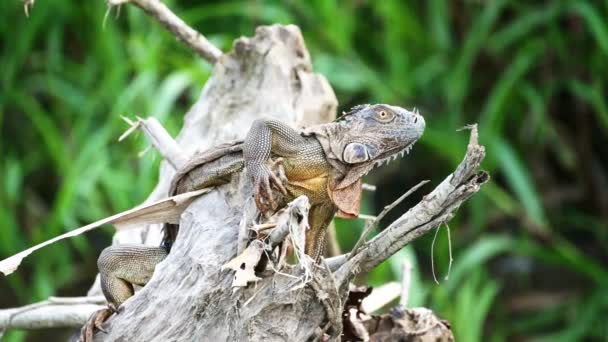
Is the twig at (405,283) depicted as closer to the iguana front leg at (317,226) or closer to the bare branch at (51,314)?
the iguana front leg at (317,226)

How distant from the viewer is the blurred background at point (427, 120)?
534cm

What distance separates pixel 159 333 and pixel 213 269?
22 cm

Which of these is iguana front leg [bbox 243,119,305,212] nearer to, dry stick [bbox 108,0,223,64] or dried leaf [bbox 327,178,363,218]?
dried leaf [bbox 327,178,363,218]

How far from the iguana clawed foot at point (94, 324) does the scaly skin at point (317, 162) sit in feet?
0.24

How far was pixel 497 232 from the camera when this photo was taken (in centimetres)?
603

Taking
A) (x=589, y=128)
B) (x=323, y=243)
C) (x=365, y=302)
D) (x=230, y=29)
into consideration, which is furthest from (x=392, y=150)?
(x=589, y=128)

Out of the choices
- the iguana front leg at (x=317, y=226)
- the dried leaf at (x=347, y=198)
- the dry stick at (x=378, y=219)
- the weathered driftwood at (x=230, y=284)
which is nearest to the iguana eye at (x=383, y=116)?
the dried leaf at (x=347, y=198)

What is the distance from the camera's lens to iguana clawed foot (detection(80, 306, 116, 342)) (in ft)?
8.38

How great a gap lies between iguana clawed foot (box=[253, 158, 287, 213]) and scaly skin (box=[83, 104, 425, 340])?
0.45 ft

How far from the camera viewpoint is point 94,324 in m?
2.58

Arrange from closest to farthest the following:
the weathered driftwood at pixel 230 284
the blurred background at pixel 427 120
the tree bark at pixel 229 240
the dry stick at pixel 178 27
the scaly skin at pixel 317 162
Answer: the weathered driftwood at pixel 230 284 → the tree bark at pixel 229 240 → the scaly skin at pixel 317 162 → the dry stick at pixel 178 27 → the blurred background at pixel 427 120

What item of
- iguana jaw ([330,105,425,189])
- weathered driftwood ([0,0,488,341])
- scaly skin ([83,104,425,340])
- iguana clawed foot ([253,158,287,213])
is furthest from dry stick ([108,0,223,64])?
iguana clawed foot ([253,158,287,213])

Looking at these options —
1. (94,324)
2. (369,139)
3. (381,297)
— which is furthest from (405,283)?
(94,324)

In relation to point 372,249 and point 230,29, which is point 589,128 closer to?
point 230,29
